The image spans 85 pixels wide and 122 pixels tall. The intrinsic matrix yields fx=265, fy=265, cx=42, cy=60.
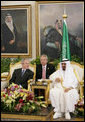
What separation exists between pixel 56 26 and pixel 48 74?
7.08ft

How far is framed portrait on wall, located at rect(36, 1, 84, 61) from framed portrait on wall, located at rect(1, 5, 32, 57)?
1.34 feet

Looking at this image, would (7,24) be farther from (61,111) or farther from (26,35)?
(61,111)

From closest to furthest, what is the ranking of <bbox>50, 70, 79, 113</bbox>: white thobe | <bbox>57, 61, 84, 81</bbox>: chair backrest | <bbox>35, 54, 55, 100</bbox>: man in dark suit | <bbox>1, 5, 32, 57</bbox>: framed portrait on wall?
1. <bbox>50, 70, 79, 113</bbox>: white thobe
2. <bbox>57, 61, 84, 81</bbox>: chair backrest
3. <bbox>35, 54, 55, 100</bbox>: man in dark suit
4. <bbox>1, 5, 32, 57</bbox>: framed portrait on wall

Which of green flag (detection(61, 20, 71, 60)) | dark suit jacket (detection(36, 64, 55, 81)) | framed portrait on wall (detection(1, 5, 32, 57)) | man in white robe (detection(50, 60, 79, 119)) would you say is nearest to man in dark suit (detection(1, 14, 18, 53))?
framed portrait on wall (detection(1, 5, 32, 57))

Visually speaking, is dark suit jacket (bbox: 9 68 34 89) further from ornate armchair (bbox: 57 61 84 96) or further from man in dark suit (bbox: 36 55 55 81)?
ornate armchair (bbox: 57 61 84 96)

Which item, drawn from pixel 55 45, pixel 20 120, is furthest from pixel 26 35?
pixel 20 120

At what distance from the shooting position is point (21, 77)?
816 cm

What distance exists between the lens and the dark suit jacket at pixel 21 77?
8094mm

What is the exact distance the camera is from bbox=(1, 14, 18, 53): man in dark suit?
10039 millimetres

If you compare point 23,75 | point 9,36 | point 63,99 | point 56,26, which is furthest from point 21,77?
point 56,26

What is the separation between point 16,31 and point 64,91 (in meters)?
3.92

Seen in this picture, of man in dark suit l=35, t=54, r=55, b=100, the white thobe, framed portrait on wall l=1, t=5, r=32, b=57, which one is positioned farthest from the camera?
framed portrait on wall l=1, t=5, r=32, b=57

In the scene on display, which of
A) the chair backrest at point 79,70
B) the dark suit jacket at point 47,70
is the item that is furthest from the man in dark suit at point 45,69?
Answer: the chair backrest at point 79,70

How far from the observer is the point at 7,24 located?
10102mm
